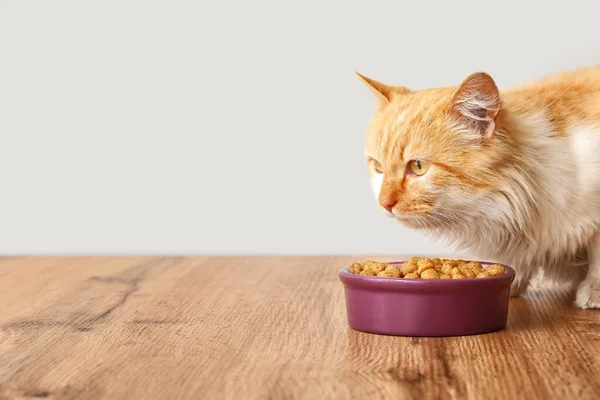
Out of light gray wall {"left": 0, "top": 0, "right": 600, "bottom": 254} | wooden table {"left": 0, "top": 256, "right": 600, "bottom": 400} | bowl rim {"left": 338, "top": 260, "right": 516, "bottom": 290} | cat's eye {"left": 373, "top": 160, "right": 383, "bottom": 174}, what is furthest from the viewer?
light gray wall {"left": 0, "top": 0, "right": 600, "bottom": 254}

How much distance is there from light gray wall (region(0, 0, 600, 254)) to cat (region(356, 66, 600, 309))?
1.16m

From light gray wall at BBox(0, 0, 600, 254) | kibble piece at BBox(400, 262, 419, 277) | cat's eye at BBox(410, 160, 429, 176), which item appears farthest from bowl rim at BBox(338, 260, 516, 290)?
light gray wall at BBox(0, 0, 600, 254)

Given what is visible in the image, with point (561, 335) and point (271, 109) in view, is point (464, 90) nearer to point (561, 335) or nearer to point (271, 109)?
point (561, 335)

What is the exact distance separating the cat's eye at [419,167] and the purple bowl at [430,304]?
0.79 feet

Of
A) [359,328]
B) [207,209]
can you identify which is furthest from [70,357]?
[207,209]

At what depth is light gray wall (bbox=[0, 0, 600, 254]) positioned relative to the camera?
120 inches

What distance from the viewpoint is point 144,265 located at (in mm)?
2760

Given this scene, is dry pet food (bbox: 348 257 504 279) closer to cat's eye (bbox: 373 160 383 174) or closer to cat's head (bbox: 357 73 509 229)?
cat's head (bbox: 357 73 509 229)

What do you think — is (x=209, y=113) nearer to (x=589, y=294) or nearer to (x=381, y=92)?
(x=381, y=92)

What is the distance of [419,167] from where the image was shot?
5.49 ft

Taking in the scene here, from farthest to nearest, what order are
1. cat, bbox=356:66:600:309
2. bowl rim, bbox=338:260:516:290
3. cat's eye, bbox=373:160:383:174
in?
cat's eye, bbox=373:160:383:174 → cat, bbox=356:66:600:309 → bowl rim, bbox=338:260:516:290

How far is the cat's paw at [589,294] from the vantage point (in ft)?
6.15

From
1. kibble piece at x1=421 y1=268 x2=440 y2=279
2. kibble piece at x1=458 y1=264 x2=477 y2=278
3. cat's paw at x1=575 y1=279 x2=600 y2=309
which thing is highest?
kibble piece at x1=421 y1=268 x2=440 y2=279

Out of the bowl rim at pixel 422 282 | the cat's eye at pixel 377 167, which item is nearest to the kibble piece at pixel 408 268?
the bowl rim at pixel 422 282
